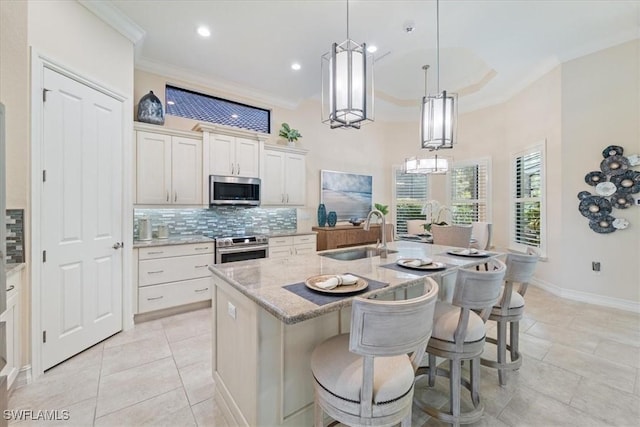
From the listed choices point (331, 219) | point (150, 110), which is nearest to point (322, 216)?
point (331, 219)

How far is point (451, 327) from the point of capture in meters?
1.64

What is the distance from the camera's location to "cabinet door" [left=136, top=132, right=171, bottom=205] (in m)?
3.38

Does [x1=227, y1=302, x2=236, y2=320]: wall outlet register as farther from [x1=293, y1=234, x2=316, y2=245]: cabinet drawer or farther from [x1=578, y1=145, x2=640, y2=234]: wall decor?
[x1=578, y1=145, x2=640, y2=234]: wall decor

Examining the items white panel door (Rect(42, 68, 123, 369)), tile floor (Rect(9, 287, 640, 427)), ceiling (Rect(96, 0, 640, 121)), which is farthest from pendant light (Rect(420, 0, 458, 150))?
white panel door (Rect(42, 68, 123, 369))

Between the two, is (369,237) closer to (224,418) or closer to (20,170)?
(224,418)

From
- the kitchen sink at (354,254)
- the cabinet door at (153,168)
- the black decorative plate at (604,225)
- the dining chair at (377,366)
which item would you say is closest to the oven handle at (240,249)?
the cabinet door at (153,168)

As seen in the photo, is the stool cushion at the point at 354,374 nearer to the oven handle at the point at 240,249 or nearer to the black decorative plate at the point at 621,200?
the oven handle at the point at 240,249

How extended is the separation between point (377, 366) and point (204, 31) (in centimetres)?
379

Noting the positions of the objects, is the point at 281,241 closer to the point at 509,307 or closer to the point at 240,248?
the point at 240,248

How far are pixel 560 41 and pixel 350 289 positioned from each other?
15.3 ft

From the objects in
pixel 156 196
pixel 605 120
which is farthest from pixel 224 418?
pixel 605 120

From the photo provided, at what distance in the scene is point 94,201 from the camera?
2633mm

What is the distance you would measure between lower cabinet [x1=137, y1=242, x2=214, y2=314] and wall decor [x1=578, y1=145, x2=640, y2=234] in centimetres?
524

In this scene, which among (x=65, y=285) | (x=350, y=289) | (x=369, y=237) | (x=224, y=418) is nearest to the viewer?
(x=350, y=289)
